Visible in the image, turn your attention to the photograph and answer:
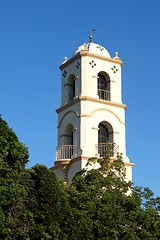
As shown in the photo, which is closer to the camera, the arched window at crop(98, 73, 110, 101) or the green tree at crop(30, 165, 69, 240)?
the green tree at crop(30, 165, 69, 240)

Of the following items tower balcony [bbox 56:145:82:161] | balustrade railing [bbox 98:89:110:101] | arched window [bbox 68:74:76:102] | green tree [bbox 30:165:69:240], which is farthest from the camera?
arched window [bbox 68:74:76:102]

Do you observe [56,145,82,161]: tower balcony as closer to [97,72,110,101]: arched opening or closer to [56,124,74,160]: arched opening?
[56,124,74,160]: arched opening

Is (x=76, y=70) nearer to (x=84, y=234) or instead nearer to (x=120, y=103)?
(x=120, y=103)

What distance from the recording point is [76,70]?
32312mm

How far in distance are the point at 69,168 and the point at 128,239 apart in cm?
881

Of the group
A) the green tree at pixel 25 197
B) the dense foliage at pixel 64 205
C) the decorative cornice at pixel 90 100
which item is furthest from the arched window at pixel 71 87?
the green tree at pixel 25 197

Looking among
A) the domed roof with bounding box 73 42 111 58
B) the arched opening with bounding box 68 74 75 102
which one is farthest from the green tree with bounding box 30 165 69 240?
the domed roof with bounding box 73 42 111 58

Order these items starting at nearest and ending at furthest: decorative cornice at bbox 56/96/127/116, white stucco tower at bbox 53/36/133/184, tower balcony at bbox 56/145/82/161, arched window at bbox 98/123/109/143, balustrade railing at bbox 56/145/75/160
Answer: white stucco tower at bbox 53/36/133/184 → tower balcony at bbox 56/145/82/161 → balustrade railing at bbox 56/145/75/160 → decorative cornice at bbox 56/96/127/116 → arched window at bbox 98/123/109/143

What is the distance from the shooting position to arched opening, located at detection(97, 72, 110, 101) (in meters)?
32.3

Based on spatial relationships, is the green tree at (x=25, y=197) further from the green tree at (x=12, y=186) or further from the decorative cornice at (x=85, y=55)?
the decorative cornice at (x=85, y=55)

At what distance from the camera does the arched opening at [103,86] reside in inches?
1271

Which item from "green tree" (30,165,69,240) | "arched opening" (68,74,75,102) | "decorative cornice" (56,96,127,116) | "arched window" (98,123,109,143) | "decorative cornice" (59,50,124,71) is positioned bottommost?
"green tree" (30,165,69,240)

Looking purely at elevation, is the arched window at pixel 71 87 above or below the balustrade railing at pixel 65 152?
above

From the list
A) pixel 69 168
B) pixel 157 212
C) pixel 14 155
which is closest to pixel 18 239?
pixel 14 155
